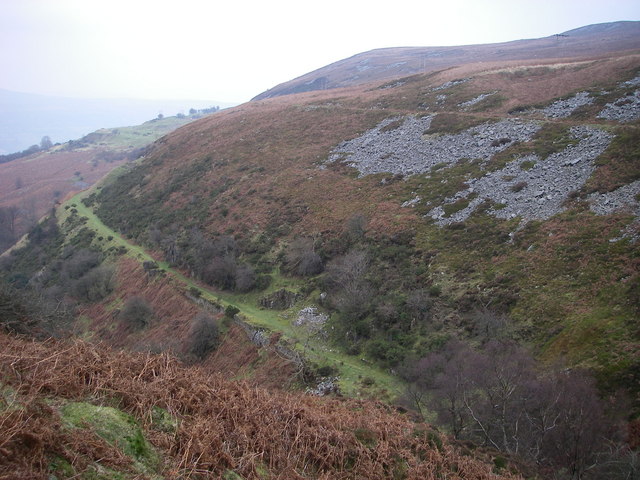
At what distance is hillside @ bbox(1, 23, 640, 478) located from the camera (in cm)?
1374

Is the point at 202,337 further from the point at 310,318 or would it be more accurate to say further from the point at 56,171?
the point at 56,171

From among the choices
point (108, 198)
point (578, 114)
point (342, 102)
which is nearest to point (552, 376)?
point (578, 114)

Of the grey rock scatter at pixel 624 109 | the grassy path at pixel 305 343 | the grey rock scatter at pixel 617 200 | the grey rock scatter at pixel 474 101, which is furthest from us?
the grey rock scatter at pixel 474 101

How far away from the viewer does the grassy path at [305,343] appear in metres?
18.8

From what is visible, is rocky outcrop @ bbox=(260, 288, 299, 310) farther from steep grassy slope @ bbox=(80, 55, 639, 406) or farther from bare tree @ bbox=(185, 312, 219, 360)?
bare tree @ bbox=(185, 312, 219, 360)

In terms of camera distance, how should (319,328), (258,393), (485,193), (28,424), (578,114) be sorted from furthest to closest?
(578,114) → (485,193) → (319,328) → (258,393) → (28,424)

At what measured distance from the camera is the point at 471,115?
4266cm

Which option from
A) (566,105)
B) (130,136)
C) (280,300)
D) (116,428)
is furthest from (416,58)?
(116,428)

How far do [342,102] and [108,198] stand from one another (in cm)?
4016

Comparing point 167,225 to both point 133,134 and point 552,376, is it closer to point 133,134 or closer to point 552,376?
point 552,376

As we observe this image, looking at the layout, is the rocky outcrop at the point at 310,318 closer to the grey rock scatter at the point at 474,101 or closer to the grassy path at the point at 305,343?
the grassy path at the point at 305,343

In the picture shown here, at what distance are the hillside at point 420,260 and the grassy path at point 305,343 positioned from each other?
20 cm

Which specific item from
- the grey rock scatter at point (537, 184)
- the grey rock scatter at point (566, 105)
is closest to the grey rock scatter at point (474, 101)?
the grey rock scatter at point (566, 105)

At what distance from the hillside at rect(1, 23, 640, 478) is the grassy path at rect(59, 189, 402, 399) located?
198 millimetres
